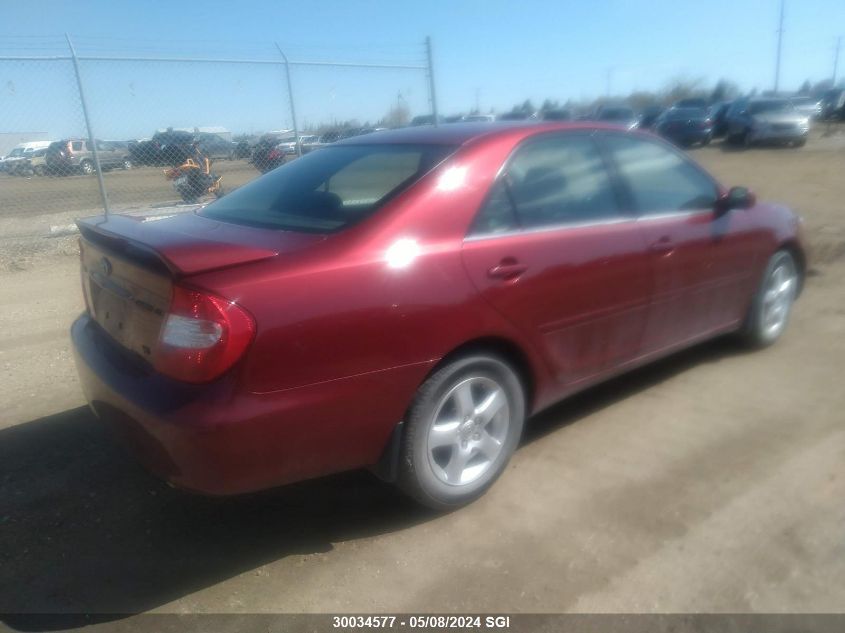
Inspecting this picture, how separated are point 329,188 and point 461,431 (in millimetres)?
1258

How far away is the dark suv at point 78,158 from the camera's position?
33.0 ft

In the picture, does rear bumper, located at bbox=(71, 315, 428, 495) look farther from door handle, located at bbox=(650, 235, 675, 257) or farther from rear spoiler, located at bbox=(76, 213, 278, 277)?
door handle, located at bbox=(650, 235, 675, 257)

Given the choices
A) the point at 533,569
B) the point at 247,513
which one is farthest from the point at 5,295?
the point at 533,569

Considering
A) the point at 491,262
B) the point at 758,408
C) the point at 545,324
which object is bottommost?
the point at 758,408

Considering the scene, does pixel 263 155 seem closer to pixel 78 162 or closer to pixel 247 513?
pixel 78 162

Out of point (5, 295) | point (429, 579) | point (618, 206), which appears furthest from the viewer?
point (5, 295)

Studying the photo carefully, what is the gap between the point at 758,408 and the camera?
12.7 ft

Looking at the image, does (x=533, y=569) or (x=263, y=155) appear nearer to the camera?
(x=533, y=569)

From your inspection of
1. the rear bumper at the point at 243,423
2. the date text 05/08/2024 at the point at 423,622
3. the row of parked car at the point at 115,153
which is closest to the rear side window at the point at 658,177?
the rear bumper at the point at 243,423

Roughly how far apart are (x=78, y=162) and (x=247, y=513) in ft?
34.4

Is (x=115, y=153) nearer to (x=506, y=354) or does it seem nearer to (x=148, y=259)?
(x=148, y=259)

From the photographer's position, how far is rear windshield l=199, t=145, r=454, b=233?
112 inches

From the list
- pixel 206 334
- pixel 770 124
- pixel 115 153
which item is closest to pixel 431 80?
pixel 115 153

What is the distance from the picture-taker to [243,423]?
2281 mm
